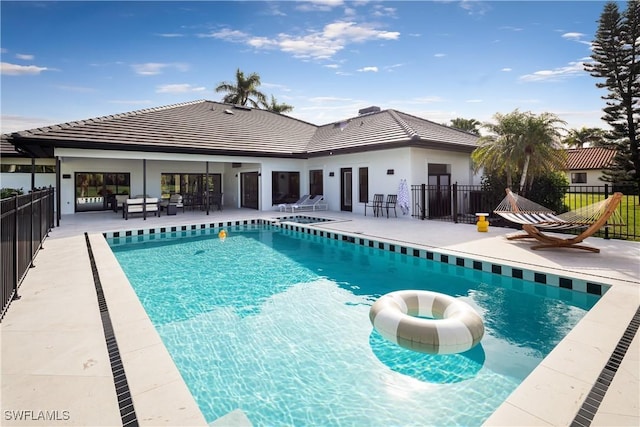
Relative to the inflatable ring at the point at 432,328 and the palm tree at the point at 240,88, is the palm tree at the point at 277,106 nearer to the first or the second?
the palm tree at the point at 240,88

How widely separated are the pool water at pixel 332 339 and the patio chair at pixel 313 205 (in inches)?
352

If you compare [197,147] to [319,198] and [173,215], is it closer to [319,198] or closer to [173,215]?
[173,215]

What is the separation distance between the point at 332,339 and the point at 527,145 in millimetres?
10384

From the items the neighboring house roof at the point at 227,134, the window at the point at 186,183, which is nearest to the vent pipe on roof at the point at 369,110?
the neighboring house roof at the point at 227,134

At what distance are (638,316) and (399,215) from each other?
10.3m

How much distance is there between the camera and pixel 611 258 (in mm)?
6660

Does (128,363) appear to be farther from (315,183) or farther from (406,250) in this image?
(315,183)

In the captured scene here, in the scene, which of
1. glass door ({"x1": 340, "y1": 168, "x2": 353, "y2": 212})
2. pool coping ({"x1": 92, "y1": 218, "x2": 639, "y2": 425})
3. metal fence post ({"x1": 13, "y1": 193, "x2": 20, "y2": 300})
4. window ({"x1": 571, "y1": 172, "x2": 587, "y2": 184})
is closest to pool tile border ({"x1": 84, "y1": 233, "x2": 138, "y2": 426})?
pool coping ({"x1": 92, "y1": 218, "x2": 639, "y2": 425})

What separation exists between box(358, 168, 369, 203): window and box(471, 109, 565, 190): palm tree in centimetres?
531

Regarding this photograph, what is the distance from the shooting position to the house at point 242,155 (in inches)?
530

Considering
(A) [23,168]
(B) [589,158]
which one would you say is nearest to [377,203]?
(A) [23,168]

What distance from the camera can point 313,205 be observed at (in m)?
17.1

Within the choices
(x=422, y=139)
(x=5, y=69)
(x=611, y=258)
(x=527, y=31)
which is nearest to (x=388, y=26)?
(x=422, y=139)

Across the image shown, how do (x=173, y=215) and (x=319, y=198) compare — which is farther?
(x=319, y=198)
